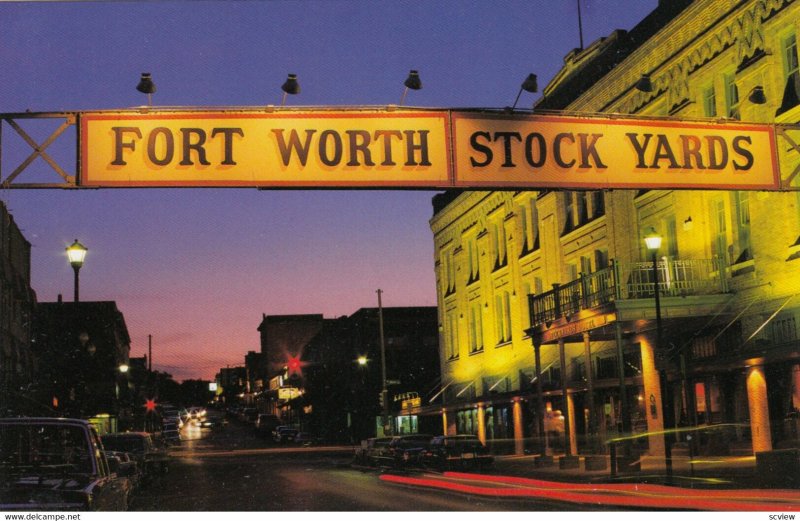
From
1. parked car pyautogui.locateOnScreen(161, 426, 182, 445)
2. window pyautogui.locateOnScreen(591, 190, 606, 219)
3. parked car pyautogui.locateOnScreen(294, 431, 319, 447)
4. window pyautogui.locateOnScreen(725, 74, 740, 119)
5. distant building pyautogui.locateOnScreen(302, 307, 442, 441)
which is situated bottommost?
parked car pyautogui.locateOnScreen(294, 431, 319, 447)

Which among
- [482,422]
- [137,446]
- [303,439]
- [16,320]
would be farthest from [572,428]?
[303,439]

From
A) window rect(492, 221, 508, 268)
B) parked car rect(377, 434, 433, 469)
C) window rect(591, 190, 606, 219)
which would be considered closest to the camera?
window rect(591, 190, 606, 219)

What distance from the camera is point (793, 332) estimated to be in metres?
22.5

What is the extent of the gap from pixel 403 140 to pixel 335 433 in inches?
2805

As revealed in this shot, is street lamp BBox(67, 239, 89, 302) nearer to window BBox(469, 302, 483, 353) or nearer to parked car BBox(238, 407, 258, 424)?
window BBox(469, 302, 483, 353)

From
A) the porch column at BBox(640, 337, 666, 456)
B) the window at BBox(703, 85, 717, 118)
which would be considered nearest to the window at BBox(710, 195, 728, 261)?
the window at BBox(703, 85, 717, 118)

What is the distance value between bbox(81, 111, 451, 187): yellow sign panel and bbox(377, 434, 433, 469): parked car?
80.8ft

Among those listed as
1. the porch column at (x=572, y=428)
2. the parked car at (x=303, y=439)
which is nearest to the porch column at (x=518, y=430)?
the porch column at (x=572, y=428)

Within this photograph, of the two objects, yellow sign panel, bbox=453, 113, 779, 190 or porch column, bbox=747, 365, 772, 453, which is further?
porch column, bbox=747, 365, 772, 453

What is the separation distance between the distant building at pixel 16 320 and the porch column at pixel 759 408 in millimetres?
23651

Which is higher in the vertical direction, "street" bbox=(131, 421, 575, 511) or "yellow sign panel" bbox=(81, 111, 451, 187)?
"yellow sign panel" bbox=(81, 111, 451, 187)

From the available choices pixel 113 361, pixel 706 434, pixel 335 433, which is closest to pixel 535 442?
pixel 706 434

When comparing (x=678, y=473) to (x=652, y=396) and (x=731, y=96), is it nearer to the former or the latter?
(x=652, y=396)

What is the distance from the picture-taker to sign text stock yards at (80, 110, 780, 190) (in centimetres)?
1101
